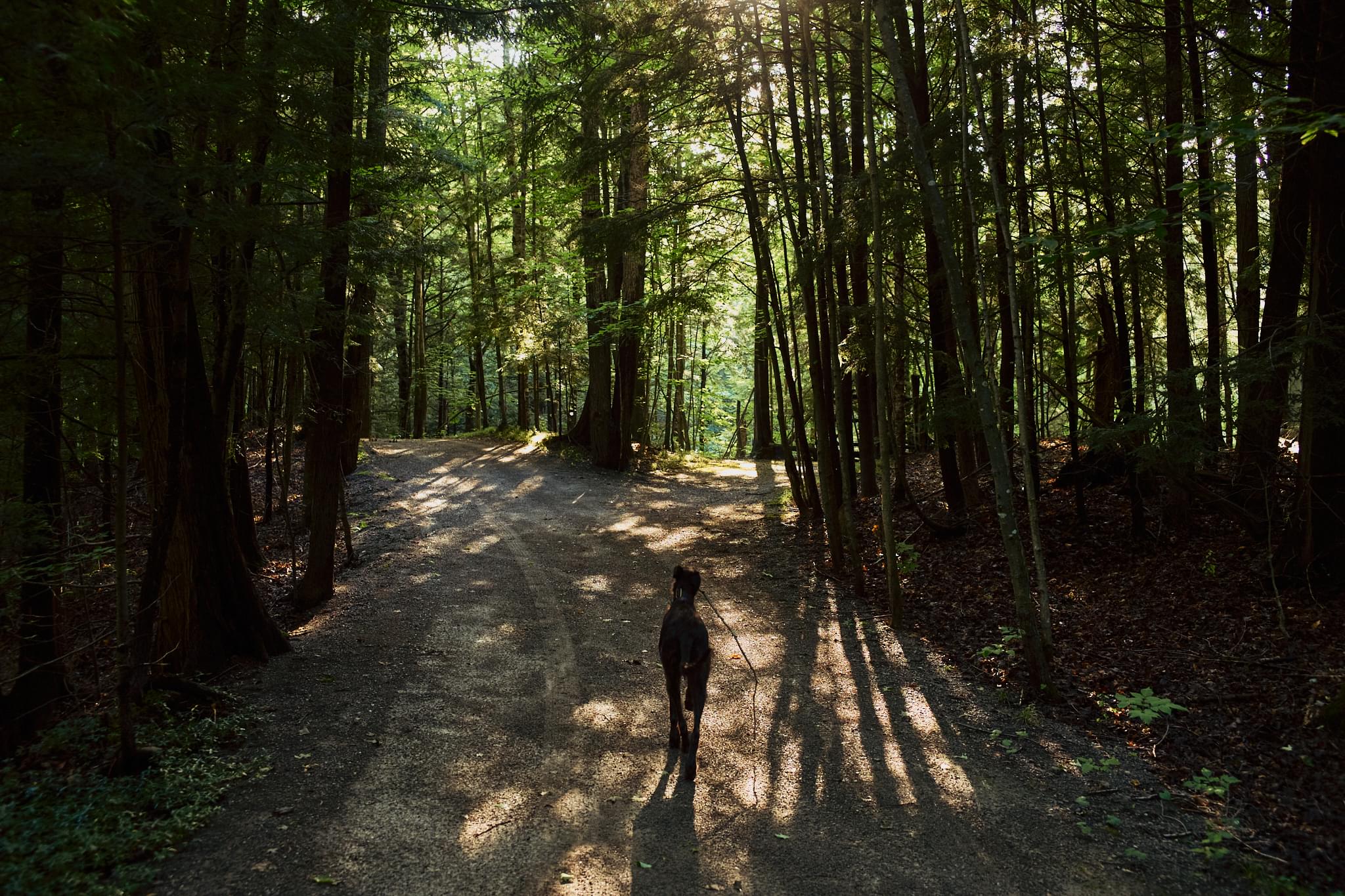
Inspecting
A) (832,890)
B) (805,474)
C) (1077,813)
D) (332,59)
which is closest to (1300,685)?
(1077,813)

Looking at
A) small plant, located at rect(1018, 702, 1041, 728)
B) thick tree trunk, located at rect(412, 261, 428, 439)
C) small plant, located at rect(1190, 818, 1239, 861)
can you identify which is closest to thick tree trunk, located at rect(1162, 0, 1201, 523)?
small plant, located at rect(1018, 702, 1041, 728)

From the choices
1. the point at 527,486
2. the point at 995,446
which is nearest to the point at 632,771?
the point at 995,446

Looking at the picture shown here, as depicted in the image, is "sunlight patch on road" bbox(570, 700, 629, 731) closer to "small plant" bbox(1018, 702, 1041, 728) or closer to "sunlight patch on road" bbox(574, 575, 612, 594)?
"small plant" bbox(1018, 702, 1041, 728)

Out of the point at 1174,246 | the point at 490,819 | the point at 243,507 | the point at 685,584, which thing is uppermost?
the point at 1174,246

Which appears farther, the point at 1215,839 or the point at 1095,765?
the point at 1095,765

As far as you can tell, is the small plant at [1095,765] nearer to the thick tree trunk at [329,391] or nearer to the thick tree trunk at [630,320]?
the thick tree trunk at [329,391]

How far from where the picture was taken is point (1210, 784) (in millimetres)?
5043

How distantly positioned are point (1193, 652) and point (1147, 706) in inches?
52.1

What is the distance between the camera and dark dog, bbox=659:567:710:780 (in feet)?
17.4

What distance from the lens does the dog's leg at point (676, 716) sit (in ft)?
18.1

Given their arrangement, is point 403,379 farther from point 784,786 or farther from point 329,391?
point 784,786

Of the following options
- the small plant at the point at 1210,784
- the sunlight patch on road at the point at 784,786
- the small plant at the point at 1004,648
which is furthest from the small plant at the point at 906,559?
the small plant at the point at 1210,784

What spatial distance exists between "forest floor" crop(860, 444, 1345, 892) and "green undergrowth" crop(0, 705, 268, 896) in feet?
20.6

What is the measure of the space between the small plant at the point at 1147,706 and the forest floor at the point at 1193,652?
2.7 inches
